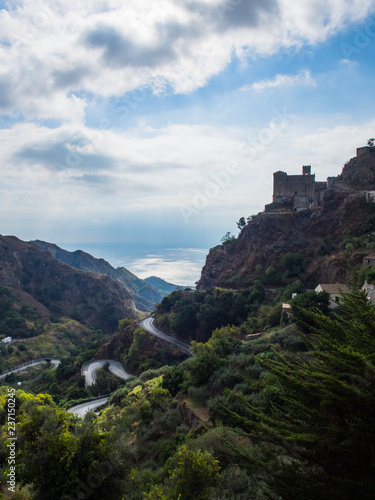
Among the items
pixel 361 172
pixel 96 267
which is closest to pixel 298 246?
pixel 361 172

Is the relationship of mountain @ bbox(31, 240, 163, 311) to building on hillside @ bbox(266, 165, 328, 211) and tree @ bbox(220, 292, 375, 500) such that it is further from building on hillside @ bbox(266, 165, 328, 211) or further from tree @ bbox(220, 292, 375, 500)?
tree @ bbox(220, 292, 375, 500)

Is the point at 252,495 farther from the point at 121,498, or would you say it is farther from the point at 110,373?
the point at 110,373

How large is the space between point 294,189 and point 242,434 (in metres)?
48.4

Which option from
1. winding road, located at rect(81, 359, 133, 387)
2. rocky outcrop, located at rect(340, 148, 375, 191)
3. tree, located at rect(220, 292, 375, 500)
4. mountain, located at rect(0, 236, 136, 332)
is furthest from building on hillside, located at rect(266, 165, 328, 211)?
mountain, located at rect(0, 236, 136, 332)

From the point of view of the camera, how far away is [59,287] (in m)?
82.2

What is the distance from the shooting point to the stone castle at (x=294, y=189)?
1795 inches

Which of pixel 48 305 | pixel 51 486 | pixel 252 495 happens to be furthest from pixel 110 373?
pixel 48 305

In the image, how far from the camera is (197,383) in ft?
61.5

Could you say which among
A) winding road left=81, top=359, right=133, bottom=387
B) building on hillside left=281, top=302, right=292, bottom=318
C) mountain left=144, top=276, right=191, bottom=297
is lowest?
winding road left=81, top=359, right=133, bottom=387

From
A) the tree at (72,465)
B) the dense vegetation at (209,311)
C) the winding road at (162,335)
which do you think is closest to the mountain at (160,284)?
the winding road at (162,335)

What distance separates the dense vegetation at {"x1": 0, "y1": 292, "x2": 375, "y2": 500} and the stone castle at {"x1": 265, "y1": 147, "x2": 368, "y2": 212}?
30.3 m

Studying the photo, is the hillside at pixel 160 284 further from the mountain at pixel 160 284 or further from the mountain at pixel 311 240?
the mountain at pixel 311 240

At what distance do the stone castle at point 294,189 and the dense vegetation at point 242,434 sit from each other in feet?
99.3

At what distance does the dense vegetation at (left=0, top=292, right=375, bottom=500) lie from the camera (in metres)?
4.49
